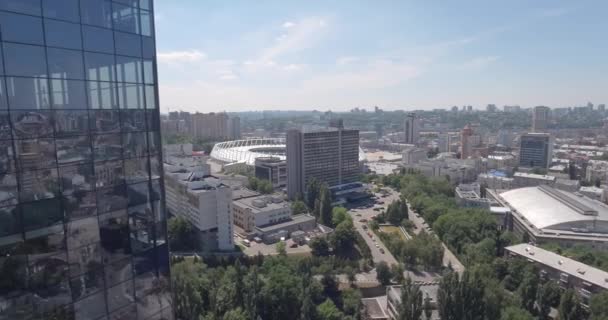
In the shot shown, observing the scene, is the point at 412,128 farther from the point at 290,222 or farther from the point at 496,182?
the point at 290,222

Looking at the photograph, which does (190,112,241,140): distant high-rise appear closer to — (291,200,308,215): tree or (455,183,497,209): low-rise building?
(291,200,308,215): tree

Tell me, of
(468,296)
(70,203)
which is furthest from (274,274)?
(70,203)

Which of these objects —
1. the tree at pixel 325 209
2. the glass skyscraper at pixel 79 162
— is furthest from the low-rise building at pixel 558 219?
the glass skyscraper at pixel 79 162

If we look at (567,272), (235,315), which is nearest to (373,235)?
(567,272)

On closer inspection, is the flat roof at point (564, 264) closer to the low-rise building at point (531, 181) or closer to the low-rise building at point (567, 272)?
the low-rise building at point (567, 272)

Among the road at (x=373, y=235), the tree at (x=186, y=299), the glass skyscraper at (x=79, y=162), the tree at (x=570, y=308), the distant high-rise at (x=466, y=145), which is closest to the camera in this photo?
the glass skyscraper at (x=79, y=162)

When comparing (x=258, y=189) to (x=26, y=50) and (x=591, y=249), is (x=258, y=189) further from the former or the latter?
(x=26, y=50)

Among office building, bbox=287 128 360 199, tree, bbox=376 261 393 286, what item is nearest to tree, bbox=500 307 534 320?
tree, bbox=376 261 393 286

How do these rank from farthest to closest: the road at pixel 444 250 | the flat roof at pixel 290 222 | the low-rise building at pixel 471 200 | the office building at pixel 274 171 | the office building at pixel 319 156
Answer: the office building at pixel 274 171
the office building at pixel 319 156
the low-rise building at pixel 471 200
the flat roof at pixel 290 222
the road at pixel 444 250

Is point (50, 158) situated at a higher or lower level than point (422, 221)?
higher
